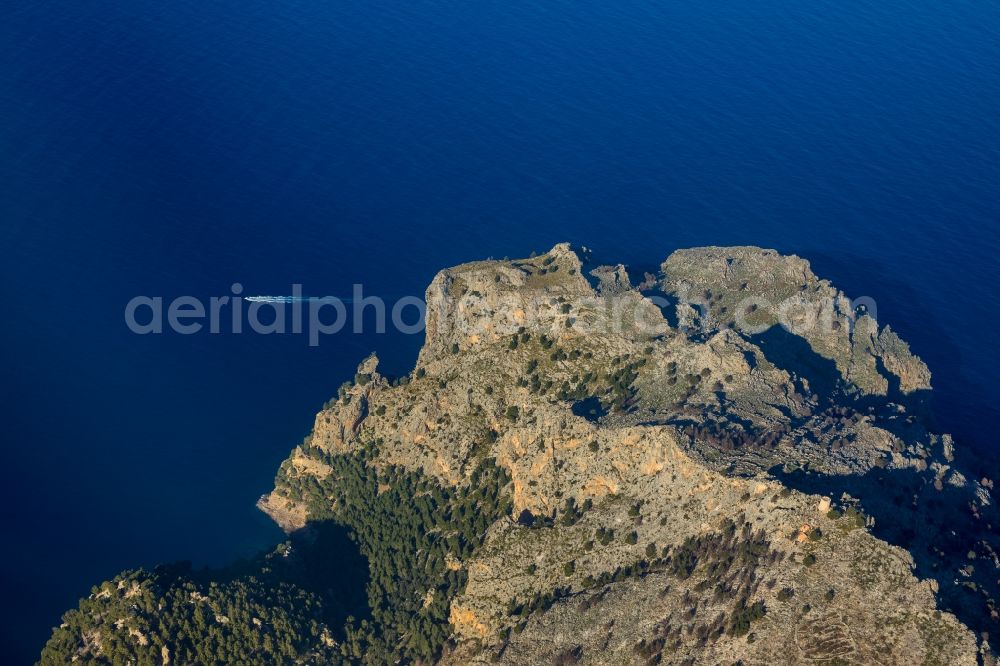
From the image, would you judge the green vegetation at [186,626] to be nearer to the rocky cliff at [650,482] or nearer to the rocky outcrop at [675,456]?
the rocky cliff at [650,482]

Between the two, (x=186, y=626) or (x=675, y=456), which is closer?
(x=675, y=456)

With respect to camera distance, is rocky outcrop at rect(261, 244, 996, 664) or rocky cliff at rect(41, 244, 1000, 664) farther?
rocky cliff at rect(41, 244, 1000, 664)

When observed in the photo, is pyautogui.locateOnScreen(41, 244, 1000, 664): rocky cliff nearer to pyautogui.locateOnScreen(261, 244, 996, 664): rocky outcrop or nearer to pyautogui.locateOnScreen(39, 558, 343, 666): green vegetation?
pyautogui.locateOnScreen(261, 244, 996, 664): rocky outcrop

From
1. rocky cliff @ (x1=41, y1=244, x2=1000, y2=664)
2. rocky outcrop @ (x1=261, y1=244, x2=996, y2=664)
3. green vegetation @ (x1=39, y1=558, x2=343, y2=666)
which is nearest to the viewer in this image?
rocky outcrop @ (x1=261, y1=244, x2=996, y2=664)

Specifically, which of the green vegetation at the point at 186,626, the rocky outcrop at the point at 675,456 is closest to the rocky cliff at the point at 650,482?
the rocky outcrop at the point at 675,456

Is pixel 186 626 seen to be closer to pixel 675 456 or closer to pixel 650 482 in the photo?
pixel 650 482

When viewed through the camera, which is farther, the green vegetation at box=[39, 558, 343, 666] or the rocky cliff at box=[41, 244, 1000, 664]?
the green vegetation at box=[39, 558, 343, 666]

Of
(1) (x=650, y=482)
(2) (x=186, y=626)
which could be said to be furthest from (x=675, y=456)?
(2) (x=186, y=626)

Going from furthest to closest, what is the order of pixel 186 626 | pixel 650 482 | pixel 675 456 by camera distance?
1. pixel 186 626
2. pixel 650 482
3. pixel 675 456

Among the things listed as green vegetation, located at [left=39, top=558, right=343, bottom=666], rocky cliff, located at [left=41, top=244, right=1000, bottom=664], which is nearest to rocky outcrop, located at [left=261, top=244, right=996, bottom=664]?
rocky cliff, located at [left=41, top=244, right=1000, bottom=664]

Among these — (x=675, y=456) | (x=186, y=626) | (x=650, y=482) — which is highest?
(x=675, y=456)

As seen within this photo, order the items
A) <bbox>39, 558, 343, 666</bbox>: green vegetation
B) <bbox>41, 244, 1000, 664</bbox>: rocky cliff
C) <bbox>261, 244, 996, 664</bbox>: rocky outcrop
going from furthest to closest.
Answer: <bbox>39, 558, 343, 666</bbox>: green vegetation
<bbox>41, 244, 1000, 664</bbox>: rocky cliff
<bbox>261, 244, 996, 664</bbox>: rocky outcrop
